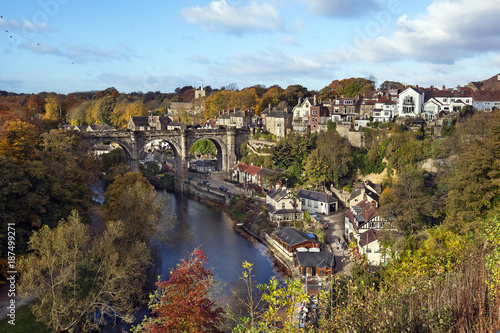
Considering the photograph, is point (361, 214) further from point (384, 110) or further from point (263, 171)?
point (384, 110)

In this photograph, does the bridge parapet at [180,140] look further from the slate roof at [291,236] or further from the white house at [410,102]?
the slate roof at [291,236]

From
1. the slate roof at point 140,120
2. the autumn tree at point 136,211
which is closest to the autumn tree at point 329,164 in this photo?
the autumn tree at point 136,211

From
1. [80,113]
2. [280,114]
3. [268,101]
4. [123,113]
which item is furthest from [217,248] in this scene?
[80,113]

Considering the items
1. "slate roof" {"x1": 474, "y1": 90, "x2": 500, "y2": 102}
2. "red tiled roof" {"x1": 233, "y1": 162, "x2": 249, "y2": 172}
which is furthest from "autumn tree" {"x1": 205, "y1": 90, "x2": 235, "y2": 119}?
"slate roof" {"x1": 474, "y1": 90, "x2": 500, "y2": 102}

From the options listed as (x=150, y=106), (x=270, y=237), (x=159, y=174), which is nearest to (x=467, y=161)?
(x=270, y=237)

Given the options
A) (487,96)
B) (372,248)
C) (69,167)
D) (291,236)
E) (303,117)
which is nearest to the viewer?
(372,248)

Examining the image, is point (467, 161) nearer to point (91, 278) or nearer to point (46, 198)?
point (91, 278)
